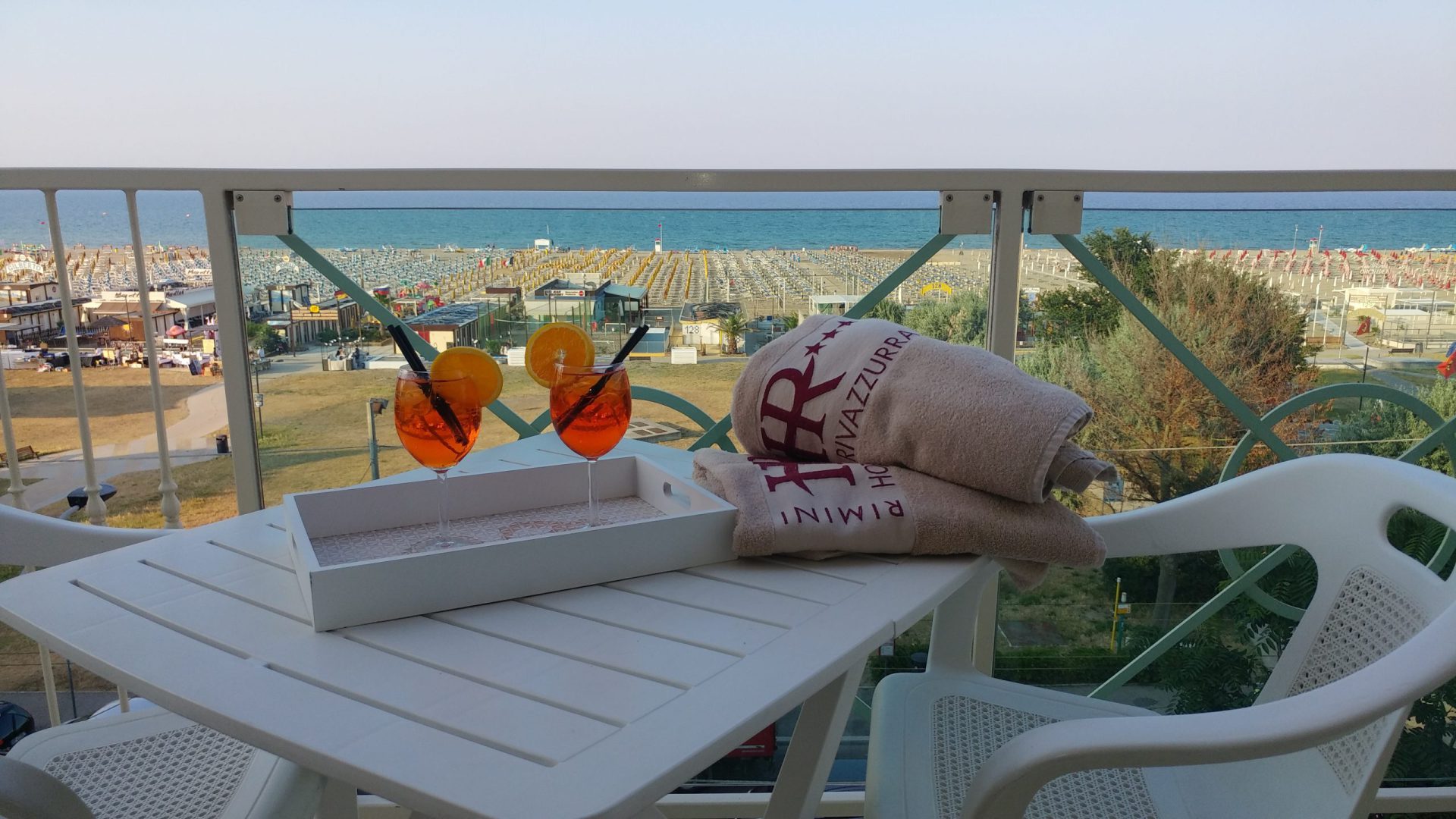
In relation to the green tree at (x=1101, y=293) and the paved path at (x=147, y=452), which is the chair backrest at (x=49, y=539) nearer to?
the green tree at (x=1101, y=293)

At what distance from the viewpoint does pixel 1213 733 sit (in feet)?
2.40

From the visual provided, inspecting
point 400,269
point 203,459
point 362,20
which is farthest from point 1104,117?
point 400,269

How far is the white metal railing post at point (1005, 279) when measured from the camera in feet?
5.43

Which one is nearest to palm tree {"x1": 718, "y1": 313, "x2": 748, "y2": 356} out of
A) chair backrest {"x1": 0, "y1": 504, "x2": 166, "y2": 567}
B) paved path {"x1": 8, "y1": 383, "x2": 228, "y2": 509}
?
chair backrest {"x1": 0, "y1": 504, "x2": 166, "y2": 567}

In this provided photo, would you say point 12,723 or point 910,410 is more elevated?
point 910,410

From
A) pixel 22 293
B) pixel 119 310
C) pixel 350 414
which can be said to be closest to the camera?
pixel 350 414

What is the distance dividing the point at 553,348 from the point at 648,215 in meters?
0.63

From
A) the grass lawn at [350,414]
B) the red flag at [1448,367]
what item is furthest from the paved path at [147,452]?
the red flag at [1448,367]

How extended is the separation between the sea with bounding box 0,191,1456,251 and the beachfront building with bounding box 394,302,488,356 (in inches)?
5.1

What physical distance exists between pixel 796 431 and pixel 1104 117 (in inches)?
1004

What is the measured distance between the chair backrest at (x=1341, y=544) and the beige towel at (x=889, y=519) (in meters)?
0.28

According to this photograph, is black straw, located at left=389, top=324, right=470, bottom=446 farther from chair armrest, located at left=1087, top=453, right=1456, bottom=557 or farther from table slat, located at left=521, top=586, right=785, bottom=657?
chair armrest, located at left=1087, top=453, right=1456, bottom=557

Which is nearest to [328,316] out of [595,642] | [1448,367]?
[595,642]

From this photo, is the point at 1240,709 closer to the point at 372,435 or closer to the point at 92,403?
the point at 372,435
